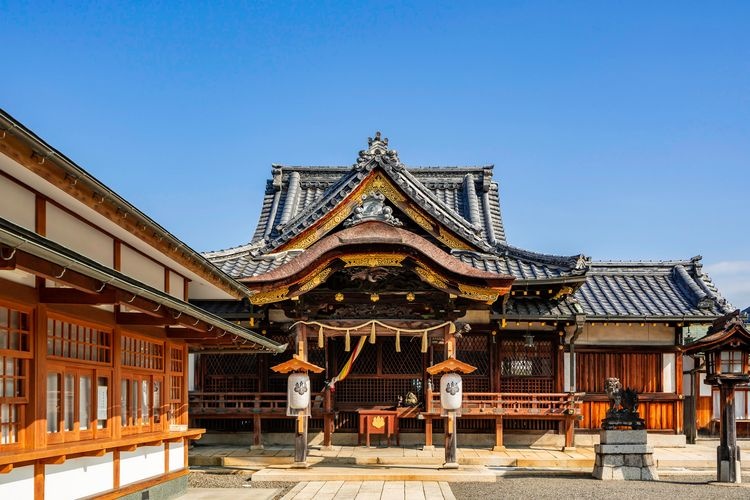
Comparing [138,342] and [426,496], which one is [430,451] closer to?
[426,496]

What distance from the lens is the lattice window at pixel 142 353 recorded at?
1268 centimetres

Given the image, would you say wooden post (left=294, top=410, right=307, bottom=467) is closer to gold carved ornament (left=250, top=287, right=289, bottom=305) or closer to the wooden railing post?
the wooden railing post

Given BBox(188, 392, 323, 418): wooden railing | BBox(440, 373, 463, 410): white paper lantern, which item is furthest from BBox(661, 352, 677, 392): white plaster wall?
BBox(188, 392, 323, 418): wooden railing

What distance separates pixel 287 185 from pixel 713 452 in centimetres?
1546

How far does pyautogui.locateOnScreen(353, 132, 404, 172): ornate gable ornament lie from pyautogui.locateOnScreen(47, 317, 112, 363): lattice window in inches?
502

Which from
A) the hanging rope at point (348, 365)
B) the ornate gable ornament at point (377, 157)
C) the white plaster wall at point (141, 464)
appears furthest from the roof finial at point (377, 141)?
the white plaster wall at point (141, 464)

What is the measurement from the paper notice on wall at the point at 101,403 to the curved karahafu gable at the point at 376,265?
7.50 metres

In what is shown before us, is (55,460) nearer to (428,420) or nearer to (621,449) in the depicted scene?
(621,449)

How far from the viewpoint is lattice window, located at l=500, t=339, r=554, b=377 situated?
898 inches

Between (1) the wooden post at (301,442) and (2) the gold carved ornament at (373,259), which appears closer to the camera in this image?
(1) the wooden post at (301,442)

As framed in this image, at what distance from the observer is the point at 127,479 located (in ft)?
40.9

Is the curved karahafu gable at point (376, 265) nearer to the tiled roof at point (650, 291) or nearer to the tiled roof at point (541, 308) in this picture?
the tiled roof at point (541, 308)

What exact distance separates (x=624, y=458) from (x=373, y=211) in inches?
355

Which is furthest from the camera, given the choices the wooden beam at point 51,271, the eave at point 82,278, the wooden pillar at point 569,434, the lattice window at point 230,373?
the lattice window at point 230,373
